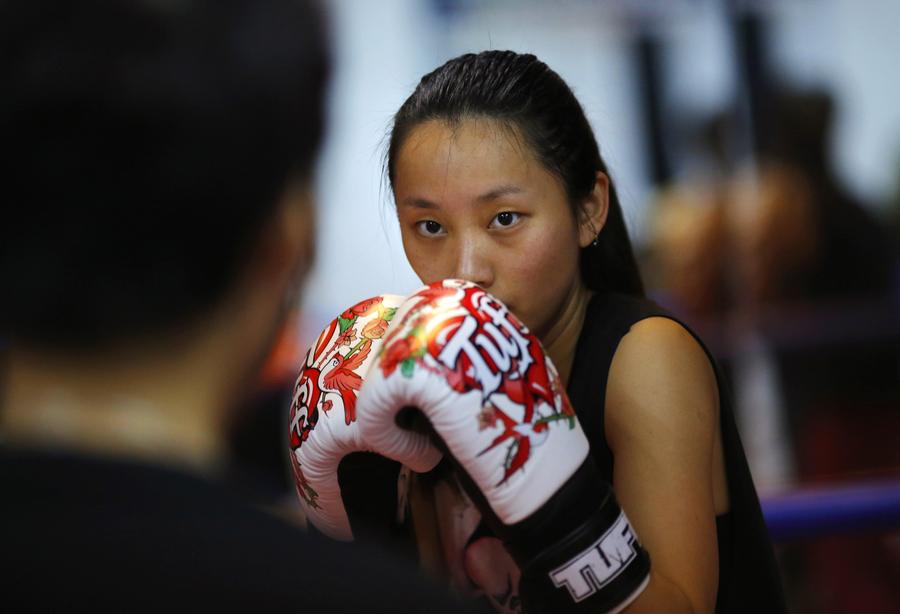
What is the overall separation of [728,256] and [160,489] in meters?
3.43

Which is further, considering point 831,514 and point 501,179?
point 831,514

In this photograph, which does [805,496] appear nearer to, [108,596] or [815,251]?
[108,596]

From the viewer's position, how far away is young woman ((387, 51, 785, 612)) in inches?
40.8

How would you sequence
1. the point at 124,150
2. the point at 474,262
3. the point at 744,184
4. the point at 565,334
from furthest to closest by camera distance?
the point at 744,184 → the point at 565,334 → the point at 474,262 → the point at 124,150

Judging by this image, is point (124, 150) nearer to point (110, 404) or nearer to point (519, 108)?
point (110, 404)

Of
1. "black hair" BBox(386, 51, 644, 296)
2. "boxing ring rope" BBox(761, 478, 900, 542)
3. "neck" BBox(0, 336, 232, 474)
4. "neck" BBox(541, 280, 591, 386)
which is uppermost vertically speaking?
"black hair" BBox(386, 51, 644, 296)

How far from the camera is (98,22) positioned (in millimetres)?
573

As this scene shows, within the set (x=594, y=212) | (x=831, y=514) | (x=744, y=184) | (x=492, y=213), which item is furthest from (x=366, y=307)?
(x=744, y=184)

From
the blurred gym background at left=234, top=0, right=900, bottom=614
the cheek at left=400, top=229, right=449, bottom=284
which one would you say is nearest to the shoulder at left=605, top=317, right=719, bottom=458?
the cheek at left=400, top=229, right=449, bottom=284

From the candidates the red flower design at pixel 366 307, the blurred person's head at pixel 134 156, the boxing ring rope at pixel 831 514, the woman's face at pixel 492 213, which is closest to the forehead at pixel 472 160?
the woman's face at pixel 492 213

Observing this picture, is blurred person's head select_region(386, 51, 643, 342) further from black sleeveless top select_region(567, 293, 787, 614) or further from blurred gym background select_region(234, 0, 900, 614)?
blurred gym background select_region(234, 0, 900, 614)

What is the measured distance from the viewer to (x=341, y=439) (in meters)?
1.02

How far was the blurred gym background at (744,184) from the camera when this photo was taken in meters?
3.36

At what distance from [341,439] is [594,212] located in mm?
420
